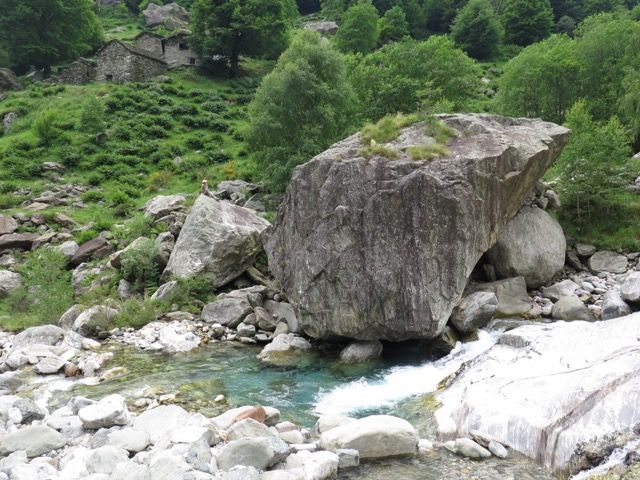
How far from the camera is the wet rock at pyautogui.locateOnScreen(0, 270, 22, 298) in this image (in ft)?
99.3

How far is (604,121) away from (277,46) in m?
50.3

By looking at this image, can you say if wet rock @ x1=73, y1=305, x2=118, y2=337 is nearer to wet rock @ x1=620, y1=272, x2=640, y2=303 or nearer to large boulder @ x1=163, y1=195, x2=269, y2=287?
large boulder @ x1=163, y1=195, x2=269, y2=287

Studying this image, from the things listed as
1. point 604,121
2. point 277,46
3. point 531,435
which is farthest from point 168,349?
point 277,46

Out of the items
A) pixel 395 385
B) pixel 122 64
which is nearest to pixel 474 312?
pixel 395 385

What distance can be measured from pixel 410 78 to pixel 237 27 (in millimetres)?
38957

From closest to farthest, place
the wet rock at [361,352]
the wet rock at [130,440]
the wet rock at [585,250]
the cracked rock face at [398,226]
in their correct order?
the wet rock at [130,440] → the cracked rock face at [398,226] → the wet rock at [361,352] → the wet rock at [585,250]

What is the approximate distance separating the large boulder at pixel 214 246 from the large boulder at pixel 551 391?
14497 mm

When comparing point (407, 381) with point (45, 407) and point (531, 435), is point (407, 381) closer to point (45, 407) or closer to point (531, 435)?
point (531, 435)

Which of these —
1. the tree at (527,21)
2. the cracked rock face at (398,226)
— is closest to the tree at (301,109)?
the cracked rock face at (398,226)

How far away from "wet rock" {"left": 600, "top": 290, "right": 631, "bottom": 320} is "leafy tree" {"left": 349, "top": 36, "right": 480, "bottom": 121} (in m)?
21.6

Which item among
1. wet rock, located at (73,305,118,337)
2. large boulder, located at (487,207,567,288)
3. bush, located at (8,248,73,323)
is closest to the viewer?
wet rock, located at (73,305,118,337)

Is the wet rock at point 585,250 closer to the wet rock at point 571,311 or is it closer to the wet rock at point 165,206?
the wet rock at point 571,311

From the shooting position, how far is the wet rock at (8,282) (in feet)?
99.3

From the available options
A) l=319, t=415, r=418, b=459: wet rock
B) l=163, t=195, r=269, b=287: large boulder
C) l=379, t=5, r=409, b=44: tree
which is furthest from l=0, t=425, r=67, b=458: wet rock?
l=379, t=5, r=409, b=44: tree
